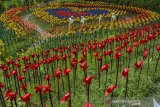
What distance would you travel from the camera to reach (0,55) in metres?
13.4

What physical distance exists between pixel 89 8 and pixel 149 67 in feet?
71.1

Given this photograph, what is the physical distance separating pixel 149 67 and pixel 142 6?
19.5 metres

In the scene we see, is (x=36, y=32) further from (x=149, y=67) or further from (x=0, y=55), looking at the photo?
(x=149, y=67)

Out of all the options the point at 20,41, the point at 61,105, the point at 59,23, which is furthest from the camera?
the point at 59,23

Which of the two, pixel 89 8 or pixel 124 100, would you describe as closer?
pixel 124 100

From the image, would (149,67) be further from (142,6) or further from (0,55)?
(142,6)

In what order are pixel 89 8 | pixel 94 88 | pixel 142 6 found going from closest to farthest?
pixel 94 88, pixel 142 6, pixel 89 8

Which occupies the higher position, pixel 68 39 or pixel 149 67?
pixel 149 67

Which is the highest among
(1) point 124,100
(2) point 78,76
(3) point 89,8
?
(1) point 124,100

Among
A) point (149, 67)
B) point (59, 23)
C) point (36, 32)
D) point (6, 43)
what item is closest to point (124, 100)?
point (149, 67)

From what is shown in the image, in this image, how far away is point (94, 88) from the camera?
7539 millimetres

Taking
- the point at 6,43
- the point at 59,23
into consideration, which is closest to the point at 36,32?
the point at 59,23

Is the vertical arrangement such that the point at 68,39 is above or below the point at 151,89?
below

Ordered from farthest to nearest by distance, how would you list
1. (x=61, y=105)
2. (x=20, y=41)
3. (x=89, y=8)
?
(x=89, y=8) → (x=20, y=41) → (x=61, y=105)
